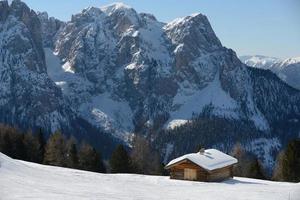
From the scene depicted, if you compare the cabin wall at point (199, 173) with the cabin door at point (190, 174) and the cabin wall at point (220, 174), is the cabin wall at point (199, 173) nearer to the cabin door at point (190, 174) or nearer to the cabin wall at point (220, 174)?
the cabin wall at point (220, 174)

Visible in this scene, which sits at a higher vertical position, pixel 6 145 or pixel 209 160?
pixel 6 145

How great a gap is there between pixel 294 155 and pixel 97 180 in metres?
37.2

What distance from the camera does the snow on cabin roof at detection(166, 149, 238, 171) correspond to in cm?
5916

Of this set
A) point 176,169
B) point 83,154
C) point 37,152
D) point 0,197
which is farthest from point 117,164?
point 0,197

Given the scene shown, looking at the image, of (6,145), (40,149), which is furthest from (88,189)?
(40,149)

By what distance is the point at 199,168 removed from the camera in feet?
192

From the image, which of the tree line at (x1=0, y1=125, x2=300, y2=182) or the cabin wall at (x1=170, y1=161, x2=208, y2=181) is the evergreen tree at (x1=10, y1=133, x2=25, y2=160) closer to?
the tree line at (x1=0, y1=125, x2=300, y2=182)

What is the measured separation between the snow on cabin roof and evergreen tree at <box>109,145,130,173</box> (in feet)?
54.1

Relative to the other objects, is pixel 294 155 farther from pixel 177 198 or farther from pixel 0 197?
pixel 0 197

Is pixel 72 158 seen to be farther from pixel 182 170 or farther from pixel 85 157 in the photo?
pixel 182 170

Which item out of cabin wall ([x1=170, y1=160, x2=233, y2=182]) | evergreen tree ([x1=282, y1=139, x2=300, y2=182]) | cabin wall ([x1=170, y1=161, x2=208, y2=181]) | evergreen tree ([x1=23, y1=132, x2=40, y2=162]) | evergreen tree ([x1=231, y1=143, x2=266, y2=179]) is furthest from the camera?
evergreen tree ([x1=23, y1=132, x2=40, y2=162])

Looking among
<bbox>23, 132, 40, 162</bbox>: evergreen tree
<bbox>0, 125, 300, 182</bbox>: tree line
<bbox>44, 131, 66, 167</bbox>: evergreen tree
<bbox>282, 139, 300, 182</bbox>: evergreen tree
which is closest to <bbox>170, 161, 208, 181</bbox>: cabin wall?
<bbox>0, 125, 300, 182</bbox>: tree line

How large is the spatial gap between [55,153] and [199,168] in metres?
30.9

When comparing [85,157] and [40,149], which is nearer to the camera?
[85,157]
